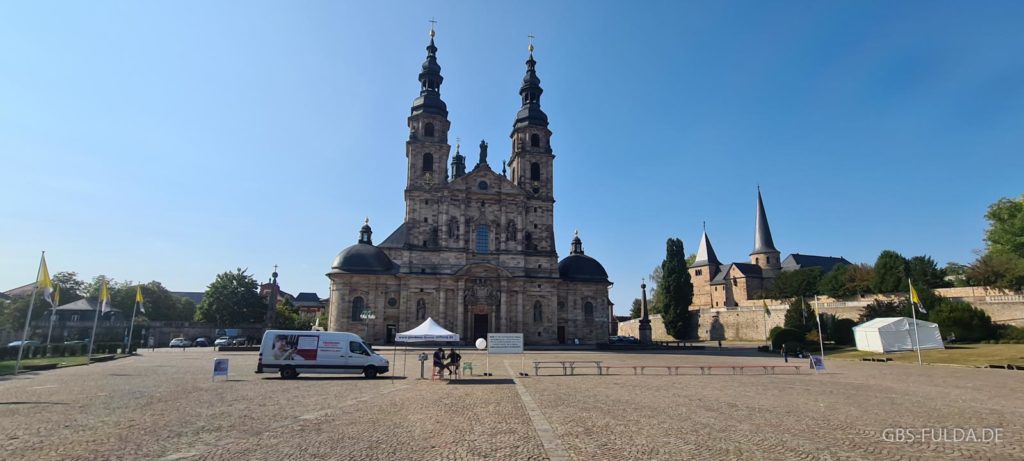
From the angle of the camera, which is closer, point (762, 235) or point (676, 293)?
point (676, 293)

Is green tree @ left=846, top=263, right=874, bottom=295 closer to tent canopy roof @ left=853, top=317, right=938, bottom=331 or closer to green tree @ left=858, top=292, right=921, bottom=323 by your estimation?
green tree @ left=858, top=292, right=921, bottom=323

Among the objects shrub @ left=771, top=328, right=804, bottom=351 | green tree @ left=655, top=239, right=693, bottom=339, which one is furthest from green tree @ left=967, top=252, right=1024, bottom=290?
green tree @ left=655, top=239, right=693, bottom=339

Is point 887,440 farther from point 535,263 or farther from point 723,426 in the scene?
point 535,263

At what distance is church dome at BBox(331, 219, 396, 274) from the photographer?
47.9m

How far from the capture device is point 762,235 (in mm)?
84438

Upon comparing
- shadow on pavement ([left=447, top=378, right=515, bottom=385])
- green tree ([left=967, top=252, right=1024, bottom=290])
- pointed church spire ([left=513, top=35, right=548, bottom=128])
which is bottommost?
shadow on pavement ([left=447, top=378, right=515, bottom=385])

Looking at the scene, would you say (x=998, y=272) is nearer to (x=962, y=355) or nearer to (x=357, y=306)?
(x=962, y=355)

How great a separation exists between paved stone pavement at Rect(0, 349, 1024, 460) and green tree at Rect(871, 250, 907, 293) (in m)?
38.5

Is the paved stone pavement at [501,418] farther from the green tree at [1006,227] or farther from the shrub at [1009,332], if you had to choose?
the green tree at [1006,227]

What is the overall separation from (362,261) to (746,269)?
6075cm

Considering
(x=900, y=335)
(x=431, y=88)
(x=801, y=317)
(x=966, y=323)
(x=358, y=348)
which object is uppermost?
(x=431, y=88)

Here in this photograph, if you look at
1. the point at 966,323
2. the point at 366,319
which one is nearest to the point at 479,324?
the point at 366,319

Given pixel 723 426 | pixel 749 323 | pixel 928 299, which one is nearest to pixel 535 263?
pixel 749 323

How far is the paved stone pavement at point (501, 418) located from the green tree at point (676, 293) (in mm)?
45262
